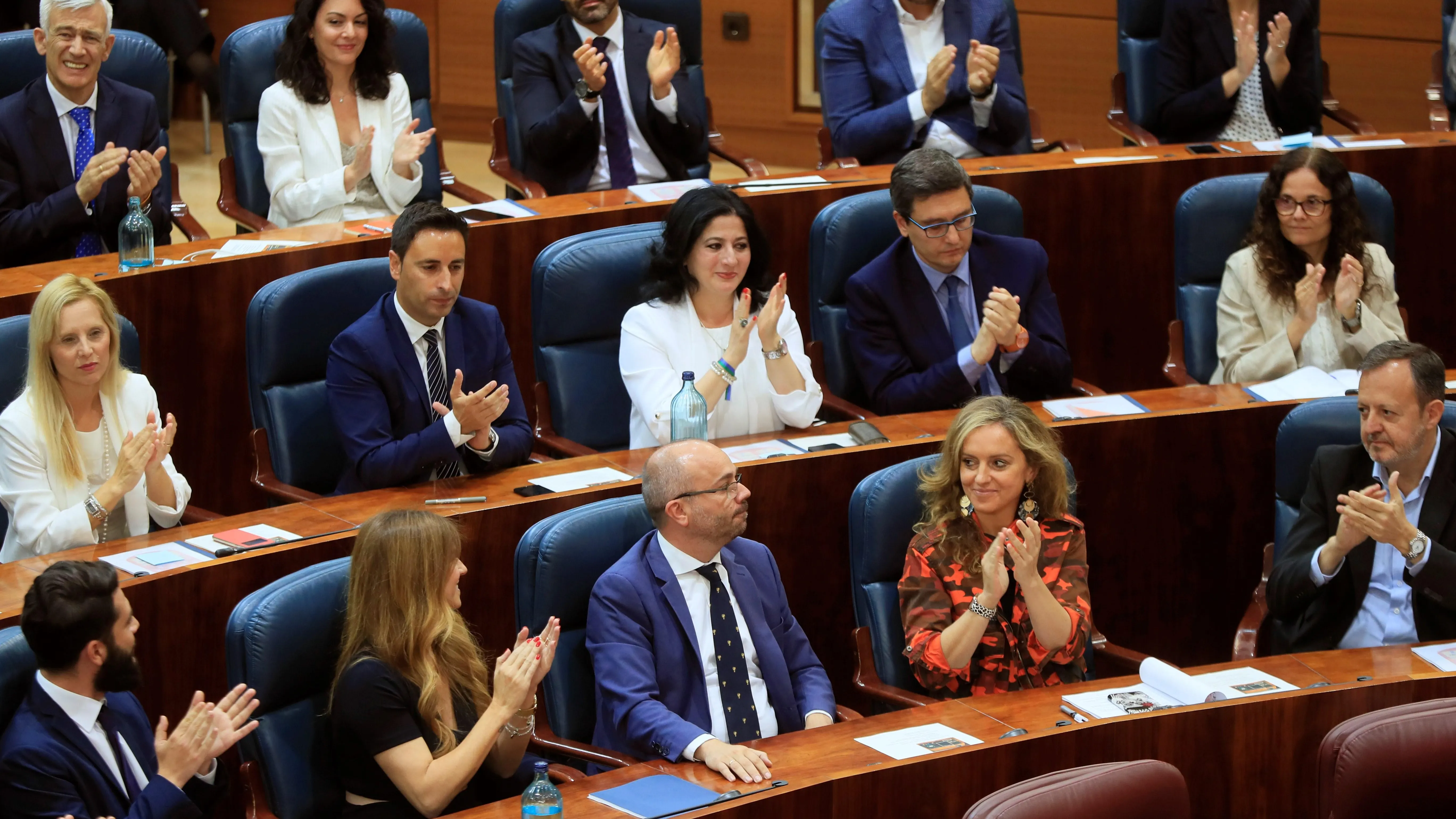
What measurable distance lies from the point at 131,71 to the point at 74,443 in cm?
166

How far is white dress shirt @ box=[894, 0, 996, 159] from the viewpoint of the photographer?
14.7ft

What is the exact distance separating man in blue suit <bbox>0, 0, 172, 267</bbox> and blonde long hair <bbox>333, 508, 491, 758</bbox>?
5.47 feet

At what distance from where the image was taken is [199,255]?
3527 mm

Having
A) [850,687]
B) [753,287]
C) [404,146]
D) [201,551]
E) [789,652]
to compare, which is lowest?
[850,687]

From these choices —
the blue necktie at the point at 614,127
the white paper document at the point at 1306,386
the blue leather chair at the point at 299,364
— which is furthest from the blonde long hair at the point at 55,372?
the white paper document at the point at 1306,386

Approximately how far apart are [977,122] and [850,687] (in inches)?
76.5

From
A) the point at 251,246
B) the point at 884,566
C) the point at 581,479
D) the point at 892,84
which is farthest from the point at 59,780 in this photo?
the point at 892,84

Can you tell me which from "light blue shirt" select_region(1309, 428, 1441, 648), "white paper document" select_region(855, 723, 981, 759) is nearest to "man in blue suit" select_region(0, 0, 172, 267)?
"white paper document" select_region(855, 723, 981, 759)

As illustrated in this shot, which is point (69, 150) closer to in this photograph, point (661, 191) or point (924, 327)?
point (661, 191)

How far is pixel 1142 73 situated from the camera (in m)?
4.93

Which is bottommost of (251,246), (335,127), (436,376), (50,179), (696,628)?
(696,628)

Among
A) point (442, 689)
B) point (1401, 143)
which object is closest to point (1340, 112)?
point (1401, 143)

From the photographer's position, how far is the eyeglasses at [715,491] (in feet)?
8.52

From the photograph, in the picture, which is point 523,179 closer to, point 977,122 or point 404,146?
point 404,146
